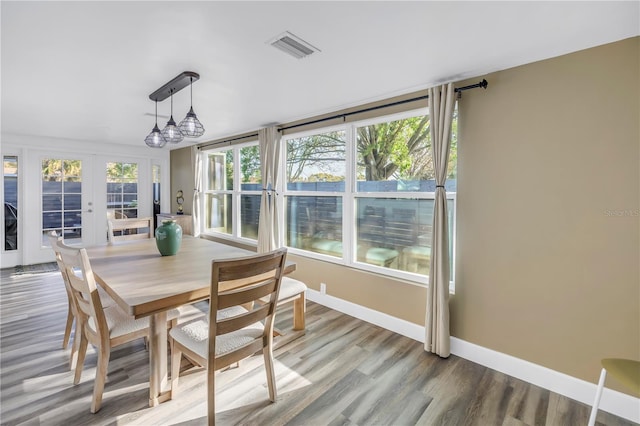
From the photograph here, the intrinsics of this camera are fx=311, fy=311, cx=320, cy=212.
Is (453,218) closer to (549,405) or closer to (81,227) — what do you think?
(549,405)

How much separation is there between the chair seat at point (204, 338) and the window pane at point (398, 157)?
1887 millimetres

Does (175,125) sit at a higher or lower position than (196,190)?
higher

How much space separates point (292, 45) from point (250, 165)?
3065mm

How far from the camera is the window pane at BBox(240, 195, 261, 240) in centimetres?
483

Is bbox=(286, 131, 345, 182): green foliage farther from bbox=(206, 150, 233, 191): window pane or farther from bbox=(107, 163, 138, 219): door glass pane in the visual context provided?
bbox=(107, 163, 138, 219): door glass pane

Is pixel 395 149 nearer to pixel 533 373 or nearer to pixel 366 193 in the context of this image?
pixel 366 193

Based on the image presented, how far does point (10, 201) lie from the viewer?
5.21 meters

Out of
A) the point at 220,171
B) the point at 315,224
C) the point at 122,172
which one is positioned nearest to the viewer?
the point at 315,224

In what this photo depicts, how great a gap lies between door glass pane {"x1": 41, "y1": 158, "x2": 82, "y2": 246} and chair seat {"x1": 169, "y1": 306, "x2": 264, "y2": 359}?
17.2 ft

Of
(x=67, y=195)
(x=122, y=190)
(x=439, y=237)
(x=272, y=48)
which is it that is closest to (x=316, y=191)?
(x=439, y=237)

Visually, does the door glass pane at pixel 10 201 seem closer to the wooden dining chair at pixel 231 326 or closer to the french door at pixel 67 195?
the french door at pixel 67 195

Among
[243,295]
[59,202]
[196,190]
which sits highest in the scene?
[196,190]

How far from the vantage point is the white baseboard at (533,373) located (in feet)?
6.23

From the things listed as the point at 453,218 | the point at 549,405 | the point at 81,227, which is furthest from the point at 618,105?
the point at 81,227
